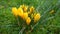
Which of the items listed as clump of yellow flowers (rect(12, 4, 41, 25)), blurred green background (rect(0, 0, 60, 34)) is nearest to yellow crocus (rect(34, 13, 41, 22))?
clump of yellow flowers (rect(12, 4, 41, 25))

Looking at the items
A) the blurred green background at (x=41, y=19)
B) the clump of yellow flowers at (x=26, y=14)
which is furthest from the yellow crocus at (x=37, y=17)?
the blurred green background at (x=41, y=19)

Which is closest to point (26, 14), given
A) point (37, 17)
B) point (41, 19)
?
point (37, 17)

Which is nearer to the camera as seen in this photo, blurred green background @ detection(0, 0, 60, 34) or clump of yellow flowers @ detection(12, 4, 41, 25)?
clump of yellow flowers @ detection(12, 4, 41, 25)

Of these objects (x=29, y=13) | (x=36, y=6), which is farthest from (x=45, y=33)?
(x=36, y=6)

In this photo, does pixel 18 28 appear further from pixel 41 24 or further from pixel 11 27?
pixel 41 24

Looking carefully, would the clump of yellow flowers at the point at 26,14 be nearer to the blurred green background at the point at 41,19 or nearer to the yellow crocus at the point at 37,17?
the yellow crocus at the point at 37,17

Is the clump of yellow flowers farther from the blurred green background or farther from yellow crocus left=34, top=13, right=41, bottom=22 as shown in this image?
the blurred green background

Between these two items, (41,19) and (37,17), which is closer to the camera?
(37,17)

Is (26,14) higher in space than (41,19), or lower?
higher

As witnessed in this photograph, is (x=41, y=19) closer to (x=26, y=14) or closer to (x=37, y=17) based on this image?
(x=37, y=17)
